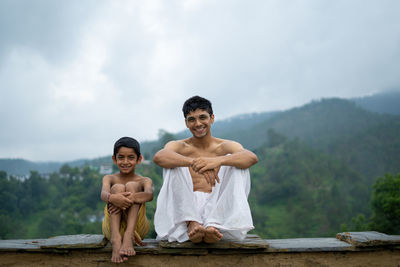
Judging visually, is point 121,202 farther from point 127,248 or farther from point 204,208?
point 204,208

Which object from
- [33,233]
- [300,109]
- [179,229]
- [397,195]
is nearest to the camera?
[179,229]

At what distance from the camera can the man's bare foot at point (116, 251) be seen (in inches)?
103

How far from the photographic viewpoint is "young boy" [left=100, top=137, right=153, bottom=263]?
2654 mm

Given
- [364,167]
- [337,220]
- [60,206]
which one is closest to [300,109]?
[364,167]

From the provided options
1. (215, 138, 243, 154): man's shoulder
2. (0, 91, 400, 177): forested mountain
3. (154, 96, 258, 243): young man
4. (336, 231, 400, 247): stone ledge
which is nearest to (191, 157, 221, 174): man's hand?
(154, 96, 258, 243): young man

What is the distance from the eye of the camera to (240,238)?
2809 millimetres


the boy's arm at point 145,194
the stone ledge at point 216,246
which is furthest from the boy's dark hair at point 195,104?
the stone ledge at point 216,246

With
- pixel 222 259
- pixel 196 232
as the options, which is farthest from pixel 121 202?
pixel 222 259

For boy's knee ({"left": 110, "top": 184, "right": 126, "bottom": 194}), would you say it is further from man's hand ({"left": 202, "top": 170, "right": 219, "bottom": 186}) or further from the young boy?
man's hand ({"left": 202, "top": 170, "right": 219, "bottom": 186})

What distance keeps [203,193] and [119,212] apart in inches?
31.7

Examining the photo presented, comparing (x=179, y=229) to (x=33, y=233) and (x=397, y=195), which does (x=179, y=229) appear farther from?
(x=33, y=233)

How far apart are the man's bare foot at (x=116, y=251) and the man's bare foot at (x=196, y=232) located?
0.61 meters

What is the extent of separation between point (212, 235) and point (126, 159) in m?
1.14

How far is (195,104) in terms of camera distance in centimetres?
319
